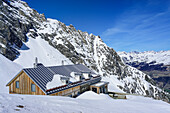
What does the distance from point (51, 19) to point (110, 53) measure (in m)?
53.0

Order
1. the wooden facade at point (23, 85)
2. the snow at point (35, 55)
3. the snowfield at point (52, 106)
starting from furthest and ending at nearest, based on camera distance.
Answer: the snow at point (35, 55)
the wooden facade at point (23, 85)
the snowfield at point (52, 106)

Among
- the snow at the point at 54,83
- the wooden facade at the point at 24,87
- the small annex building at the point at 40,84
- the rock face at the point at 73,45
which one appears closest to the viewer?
the small annex building at the point at 40,84

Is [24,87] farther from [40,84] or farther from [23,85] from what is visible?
[40,84]

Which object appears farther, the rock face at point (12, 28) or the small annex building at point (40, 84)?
the rock face at point (12, 28)

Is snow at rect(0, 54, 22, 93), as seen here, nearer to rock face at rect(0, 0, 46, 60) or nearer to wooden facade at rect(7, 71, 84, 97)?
wooden facade at rect(7, 71, 84, 97)

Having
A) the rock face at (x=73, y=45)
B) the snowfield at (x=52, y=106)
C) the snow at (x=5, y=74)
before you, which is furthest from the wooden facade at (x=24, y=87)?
the rock face at (x=73, y=45)

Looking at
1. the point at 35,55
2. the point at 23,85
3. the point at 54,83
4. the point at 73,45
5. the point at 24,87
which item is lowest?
the point at 24,87

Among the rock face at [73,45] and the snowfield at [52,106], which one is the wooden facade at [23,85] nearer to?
the snowfield at [52,106]

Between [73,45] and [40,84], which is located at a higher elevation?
[73,45]

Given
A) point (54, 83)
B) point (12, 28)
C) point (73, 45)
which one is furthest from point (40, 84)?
point (73, 45)

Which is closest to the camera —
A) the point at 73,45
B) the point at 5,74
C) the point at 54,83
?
the point at 54,83

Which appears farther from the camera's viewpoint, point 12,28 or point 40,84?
point 12,28

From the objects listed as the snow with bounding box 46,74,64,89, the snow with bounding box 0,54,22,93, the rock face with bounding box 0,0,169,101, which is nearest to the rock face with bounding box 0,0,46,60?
the rock face with bounding box 0,0,169,101

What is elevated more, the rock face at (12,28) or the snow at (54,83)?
the rock face at (12,28)
